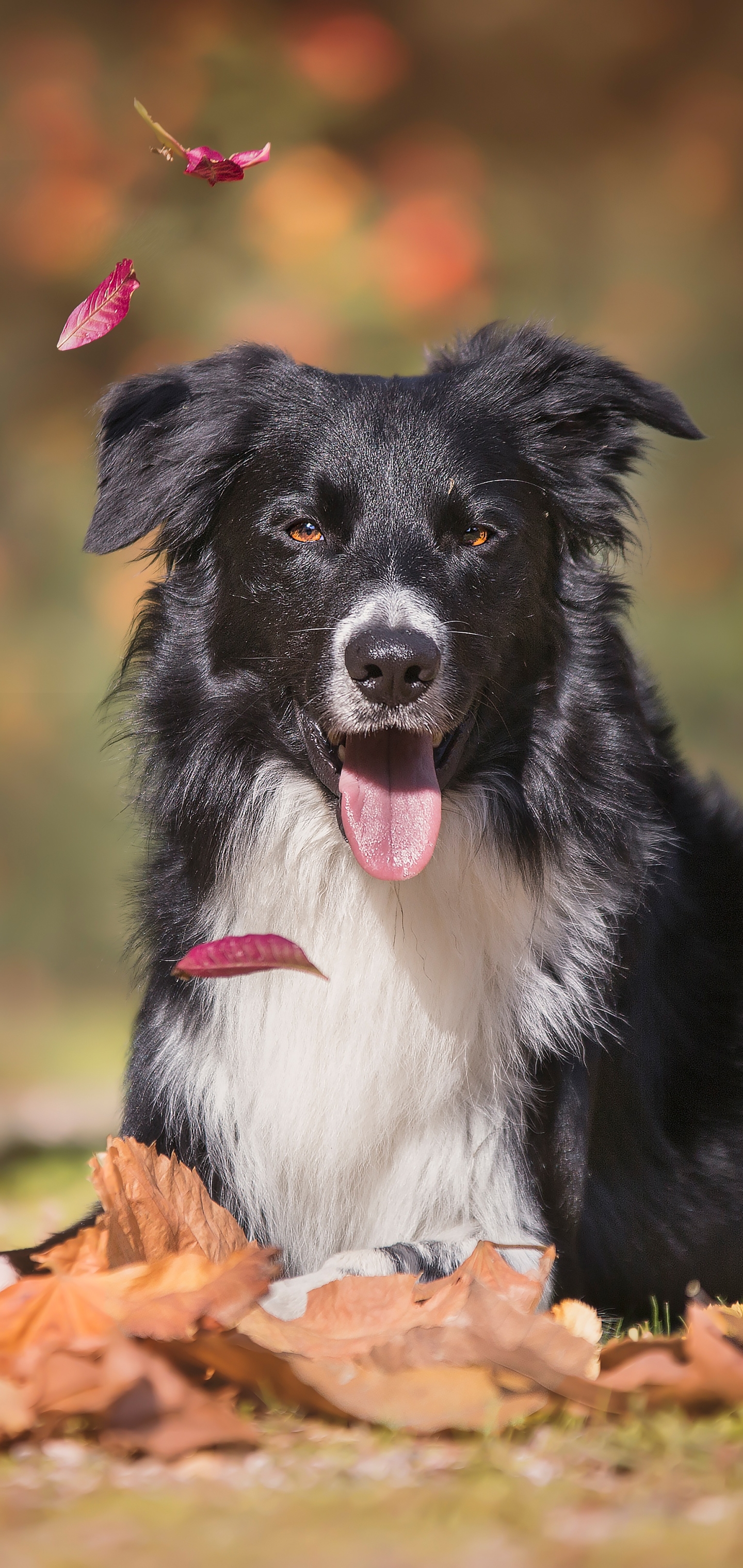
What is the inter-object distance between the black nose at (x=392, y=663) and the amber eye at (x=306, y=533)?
0.31 metres

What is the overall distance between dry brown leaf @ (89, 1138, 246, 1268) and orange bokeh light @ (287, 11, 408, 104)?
7.41 meters

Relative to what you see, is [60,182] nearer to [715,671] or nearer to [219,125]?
[219,125]

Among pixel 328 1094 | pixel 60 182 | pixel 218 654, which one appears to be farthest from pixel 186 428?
pixel 60 182

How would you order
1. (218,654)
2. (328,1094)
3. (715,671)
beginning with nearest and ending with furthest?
(328,1094), (218,654), (715,671)

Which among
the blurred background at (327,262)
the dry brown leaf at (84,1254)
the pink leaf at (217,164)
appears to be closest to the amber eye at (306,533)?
the pink leaf at (217,164)

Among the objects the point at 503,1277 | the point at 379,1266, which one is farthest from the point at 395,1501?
the point at 379,1266

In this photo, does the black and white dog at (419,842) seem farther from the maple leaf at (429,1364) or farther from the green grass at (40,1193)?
the green grass at (40,1193)

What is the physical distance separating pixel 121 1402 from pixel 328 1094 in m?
0.97

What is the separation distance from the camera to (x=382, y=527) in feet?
7.85

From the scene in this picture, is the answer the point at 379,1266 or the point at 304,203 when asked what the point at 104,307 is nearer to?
the point at 379,1266

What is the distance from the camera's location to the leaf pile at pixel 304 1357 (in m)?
1.46

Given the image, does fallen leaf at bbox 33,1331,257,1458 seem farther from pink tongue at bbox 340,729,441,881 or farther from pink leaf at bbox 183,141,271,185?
pink leaf at bbox 183,141,271,185

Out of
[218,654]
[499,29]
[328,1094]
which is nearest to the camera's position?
[328,1094]

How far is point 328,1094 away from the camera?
7.84 feet
